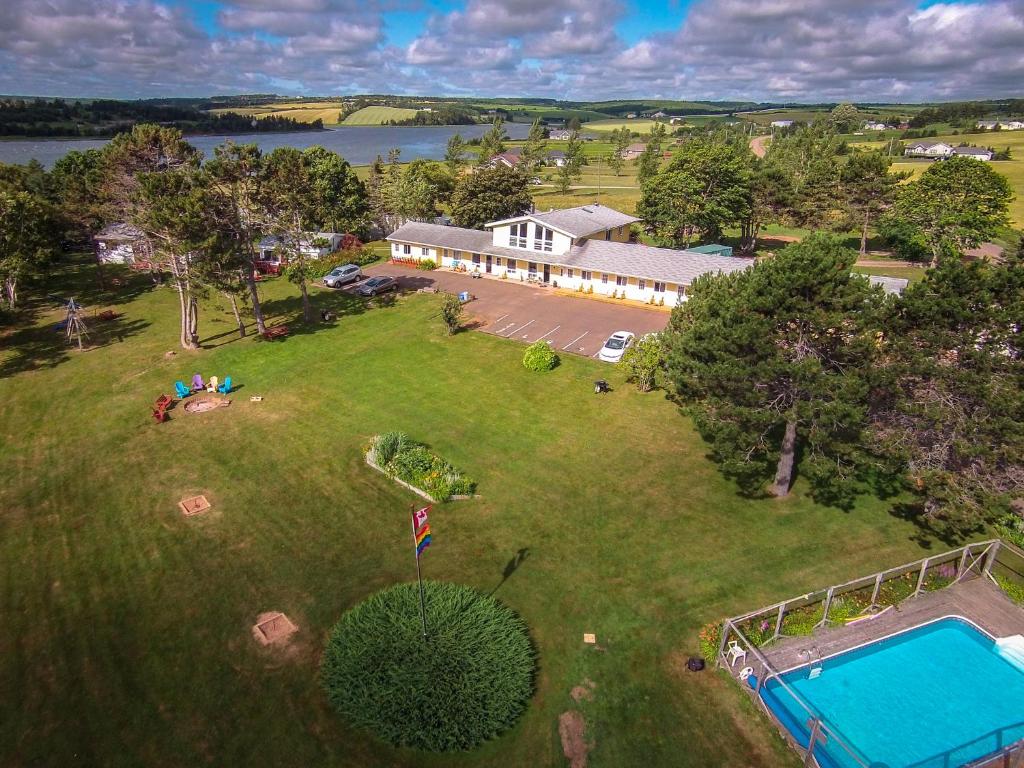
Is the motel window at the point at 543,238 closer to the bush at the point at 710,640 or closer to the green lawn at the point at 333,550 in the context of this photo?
the green lawn at the point at 333,550

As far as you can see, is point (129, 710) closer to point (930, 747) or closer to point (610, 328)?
point (930, 747)

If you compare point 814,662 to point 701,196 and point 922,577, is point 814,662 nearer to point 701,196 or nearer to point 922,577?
point 922,577

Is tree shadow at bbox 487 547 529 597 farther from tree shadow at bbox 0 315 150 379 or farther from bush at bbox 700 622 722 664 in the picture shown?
tree shadow at bbox 0 315 150 379

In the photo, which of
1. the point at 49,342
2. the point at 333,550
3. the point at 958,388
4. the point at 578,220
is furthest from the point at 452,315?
the point at 958,388

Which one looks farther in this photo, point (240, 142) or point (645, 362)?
point (240, 142)

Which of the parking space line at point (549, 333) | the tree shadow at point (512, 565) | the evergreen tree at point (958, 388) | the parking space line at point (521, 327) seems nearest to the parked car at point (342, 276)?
the parking space line at point (521, 327)

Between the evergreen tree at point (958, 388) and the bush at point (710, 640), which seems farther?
the evergreen tree at point (958, 388)

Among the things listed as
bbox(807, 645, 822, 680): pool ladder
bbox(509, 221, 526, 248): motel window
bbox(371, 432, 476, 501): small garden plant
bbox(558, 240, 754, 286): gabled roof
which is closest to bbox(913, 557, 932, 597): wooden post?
bbox(807, 645, 822, 680): pool ladder

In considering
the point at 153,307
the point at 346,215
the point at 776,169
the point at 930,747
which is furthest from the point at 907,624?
the point at 346,215
